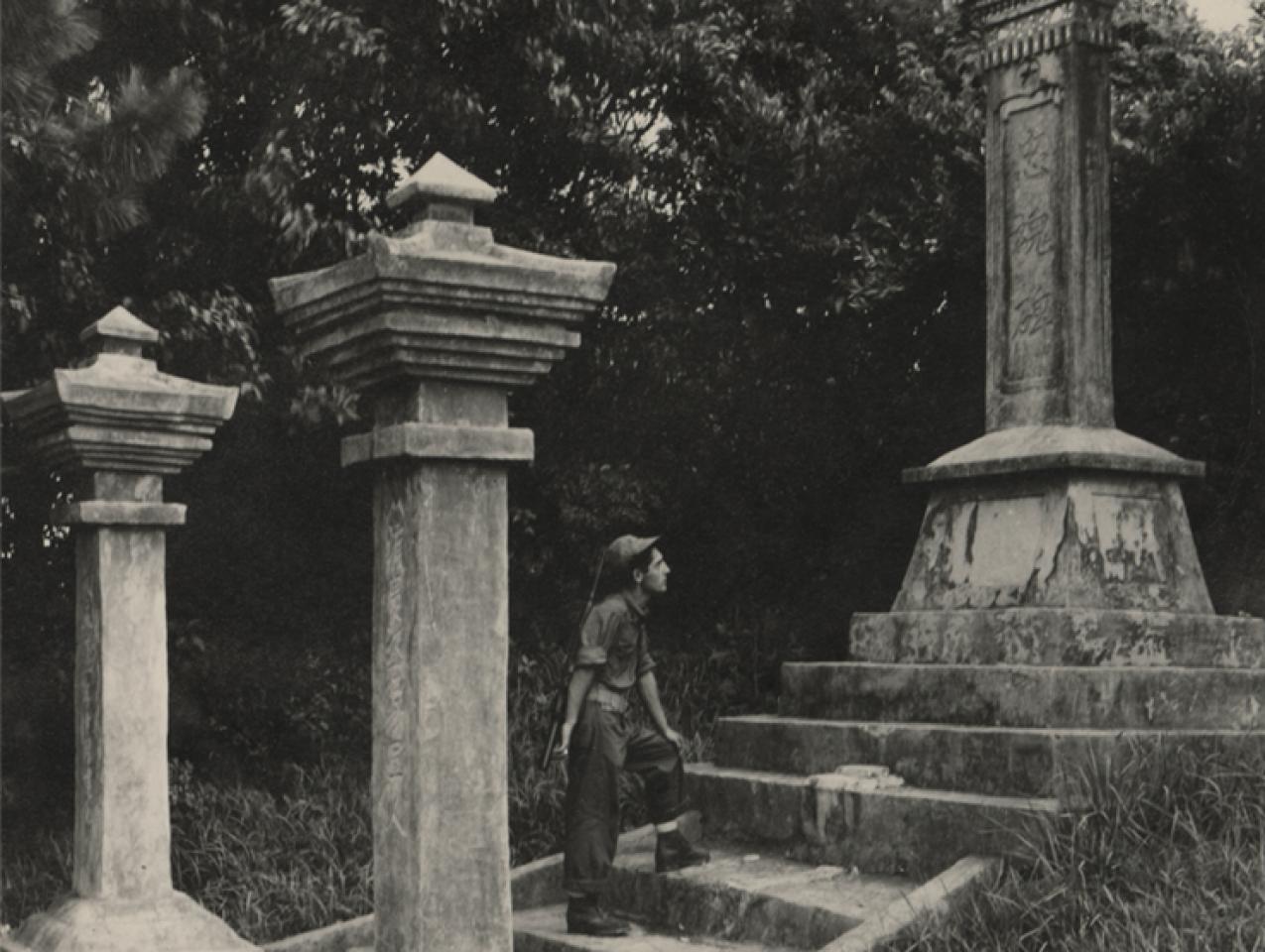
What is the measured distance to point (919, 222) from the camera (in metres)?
12.8

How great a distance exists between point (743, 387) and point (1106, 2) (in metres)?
5.51

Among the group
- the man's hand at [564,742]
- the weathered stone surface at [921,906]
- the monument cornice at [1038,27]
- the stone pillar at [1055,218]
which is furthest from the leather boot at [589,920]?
the monument cornice at [1038,27]

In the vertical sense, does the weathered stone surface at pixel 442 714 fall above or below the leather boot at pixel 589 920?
above

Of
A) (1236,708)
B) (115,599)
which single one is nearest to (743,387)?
(1236,708)

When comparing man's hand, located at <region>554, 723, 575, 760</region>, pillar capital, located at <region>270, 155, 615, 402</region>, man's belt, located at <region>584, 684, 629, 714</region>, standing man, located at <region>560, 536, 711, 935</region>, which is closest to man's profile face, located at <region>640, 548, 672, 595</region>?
standing man, located at <region>560, 536, 711, 935</region>

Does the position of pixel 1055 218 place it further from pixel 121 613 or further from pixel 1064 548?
pixel 121 613

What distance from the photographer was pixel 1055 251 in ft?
27.3

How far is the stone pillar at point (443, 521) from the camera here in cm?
416

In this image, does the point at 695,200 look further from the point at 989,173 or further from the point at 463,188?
the point at 463,188

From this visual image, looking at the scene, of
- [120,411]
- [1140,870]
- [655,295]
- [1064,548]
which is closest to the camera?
[1140,870]

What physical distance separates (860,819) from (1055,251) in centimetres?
300

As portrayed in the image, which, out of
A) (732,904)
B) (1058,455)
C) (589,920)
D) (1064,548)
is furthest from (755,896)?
(1058,455)

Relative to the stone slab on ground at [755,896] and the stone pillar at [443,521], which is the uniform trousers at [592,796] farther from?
the stone pillar at [443,521]

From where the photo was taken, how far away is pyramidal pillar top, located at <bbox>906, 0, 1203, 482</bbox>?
824 cm
